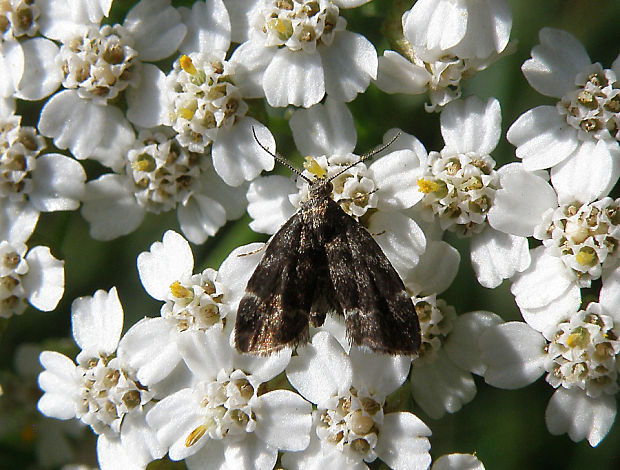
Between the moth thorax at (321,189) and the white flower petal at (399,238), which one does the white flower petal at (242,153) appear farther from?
the white flower petal at (399,238)

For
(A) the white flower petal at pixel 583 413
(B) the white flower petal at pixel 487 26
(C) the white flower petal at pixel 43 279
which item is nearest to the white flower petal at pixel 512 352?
(A) the white flower petal at pixel 583 413

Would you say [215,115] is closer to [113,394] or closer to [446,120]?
[446,120]

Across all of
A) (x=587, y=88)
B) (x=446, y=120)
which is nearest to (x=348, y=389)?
(x=446, y=120)

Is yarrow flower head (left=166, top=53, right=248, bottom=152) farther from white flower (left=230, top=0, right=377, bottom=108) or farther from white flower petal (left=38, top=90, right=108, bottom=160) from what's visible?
white flower petal (left=38, top=90, right=108, bottom=160)

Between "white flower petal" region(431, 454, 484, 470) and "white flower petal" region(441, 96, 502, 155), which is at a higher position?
"white flower petal" region(441, 96, 502, 155)

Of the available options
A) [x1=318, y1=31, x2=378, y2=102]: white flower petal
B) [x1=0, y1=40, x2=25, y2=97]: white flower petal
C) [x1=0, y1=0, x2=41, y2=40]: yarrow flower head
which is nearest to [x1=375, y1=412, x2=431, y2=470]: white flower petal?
[x1=318, y1=31, x2=378, y2=102]: white flower petal

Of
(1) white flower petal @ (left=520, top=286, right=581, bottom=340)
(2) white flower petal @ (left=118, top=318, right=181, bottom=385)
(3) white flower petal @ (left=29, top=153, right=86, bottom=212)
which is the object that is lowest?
(2) white flower petal @ (left=118, top=318, right=181, bottom=385)
